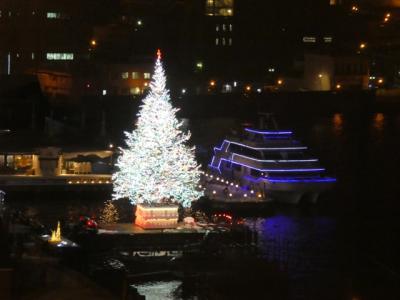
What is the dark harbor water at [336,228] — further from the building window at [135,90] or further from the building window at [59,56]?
the building window at [59,56]

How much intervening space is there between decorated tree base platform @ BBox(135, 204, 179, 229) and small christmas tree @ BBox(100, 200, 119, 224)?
1.37m

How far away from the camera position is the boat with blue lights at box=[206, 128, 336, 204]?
41.1 feet

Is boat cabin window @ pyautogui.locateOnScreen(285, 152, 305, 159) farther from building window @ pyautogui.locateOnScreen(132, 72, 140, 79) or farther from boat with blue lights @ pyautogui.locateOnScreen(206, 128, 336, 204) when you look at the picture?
building window @ pyautogui.locateOnScreen(132, 72, 140, 79)

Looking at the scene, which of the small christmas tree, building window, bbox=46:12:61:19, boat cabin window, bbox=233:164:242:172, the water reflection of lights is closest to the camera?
the water reflection of lights

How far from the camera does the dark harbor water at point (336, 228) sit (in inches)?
330

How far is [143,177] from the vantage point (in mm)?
9742

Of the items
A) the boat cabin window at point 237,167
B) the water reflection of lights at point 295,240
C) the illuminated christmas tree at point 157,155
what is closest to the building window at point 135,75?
the boat cabin window at point 237,167

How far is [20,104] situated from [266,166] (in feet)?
39.6

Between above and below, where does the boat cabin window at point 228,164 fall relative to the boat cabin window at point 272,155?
below

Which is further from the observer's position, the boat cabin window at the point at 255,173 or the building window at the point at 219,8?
the building window at the point at 219,8

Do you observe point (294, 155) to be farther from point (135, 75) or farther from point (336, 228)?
point (135, 75)

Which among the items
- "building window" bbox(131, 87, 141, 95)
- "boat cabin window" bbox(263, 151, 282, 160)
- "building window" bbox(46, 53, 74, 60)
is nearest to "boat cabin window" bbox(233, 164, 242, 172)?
"boat cabin window" bbox(263, 151, 282, 160)

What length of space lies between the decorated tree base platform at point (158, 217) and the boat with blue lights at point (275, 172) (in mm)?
2803

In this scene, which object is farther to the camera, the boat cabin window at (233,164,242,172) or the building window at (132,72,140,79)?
the building window at (132,72,140,79)
